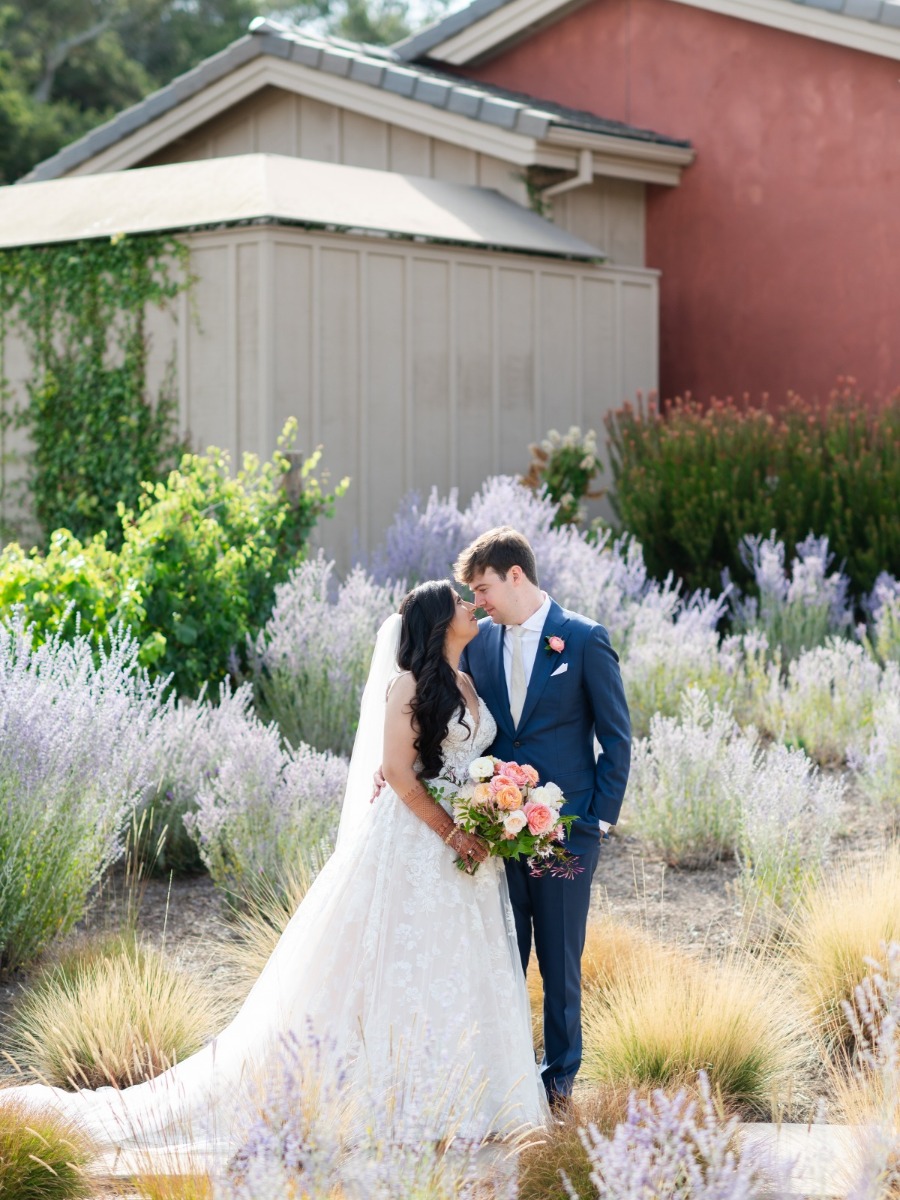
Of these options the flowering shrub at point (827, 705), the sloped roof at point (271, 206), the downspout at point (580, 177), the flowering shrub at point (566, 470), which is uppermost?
the downspout at point (580, 177)

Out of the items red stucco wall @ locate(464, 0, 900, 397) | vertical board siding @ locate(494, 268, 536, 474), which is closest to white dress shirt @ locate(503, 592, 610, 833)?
vertical board siding @ locate(494, 268, 536, 474)

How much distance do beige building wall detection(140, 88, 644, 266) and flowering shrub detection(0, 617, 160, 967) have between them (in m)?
8.73

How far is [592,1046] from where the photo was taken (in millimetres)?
4695

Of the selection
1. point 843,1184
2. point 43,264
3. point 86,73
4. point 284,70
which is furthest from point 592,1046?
point 86,73

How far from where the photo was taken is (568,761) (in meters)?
4.36

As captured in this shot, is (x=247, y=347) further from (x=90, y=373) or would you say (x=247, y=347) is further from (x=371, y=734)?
(x=371, y=734)

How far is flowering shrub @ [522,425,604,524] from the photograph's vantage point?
39.0 ft

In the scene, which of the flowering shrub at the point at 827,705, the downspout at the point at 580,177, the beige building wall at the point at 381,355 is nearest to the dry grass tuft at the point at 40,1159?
the flowering shrub at the point at 827,705

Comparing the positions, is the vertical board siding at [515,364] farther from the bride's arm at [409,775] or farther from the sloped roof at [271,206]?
the bride's arm at [409,775]

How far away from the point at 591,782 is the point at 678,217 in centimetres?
1056

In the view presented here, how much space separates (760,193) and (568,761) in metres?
10.2

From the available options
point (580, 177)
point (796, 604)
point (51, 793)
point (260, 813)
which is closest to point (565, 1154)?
point (51, 793)

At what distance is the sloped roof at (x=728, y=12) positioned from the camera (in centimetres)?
1230

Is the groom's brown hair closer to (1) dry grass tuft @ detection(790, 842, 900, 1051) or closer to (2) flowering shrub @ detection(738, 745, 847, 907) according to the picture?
(1) dry grass tuft @ detection(790, 842, 900, 1051)
